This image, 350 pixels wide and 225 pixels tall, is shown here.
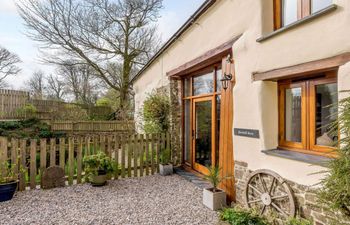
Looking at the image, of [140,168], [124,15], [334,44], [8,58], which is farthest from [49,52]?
[334,44]

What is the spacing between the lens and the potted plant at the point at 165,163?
6.68 metres

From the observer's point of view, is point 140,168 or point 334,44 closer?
point 334,44

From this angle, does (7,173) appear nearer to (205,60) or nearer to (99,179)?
(99,179)

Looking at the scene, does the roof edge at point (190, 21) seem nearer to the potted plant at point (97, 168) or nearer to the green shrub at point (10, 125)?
the potted plant at point (97, 168)

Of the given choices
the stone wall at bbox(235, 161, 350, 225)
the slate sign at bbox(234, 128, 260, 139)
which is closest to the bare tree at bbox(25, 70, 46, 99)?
the slate sign at bbox(234, 128, 260, 139)

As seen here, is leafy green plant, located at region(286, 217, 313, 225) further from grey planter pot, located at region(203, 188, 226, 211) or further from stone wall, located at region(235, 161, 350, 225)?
grey planter pot, located at region(203, 188, 226, 211)

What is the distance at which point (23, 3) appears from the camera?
12.7 meters

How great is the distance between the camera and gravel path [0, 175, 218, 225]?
12.6ft

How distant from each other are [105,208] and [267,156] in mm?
3149

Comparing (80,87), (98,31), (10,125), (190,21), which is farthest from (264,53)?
(80,87)

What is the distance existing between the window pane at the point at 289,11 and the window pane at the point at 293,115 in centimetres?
110

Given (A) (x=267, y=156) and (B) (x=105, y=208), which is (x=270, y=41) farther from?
(B) (x=105, y=208)

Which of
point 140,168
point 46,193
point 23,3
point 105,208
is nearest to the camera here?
point 105,208

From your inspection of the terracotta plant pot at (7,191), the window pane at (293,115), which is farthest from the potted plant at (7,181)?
the window pane at (293,115)
